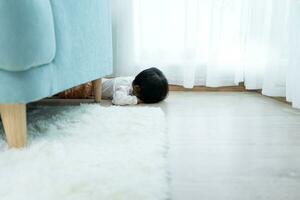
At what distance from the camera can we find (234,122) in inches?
49.5

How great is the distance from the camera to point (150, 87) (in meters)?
1.60

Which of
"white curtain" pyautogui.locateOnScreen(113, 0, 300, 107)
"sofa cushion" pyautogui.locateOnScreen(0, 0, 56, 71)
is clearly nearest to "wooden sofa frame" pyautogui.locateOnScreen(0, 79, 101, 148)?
"sofa cushion" pyautogui.locateOnScreen(0, 0, 56, 71)

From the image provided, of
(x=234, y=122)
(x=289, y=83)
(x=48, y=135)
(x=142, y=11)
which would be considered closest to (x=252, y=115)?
(x=234, y=122)

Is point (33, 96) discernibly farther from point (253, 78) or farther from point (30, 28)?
point (253, 78)

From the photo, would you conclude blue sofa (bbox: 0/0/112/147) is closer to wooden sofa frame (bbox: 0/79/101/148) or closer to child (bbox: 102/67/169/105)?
wooden sofa frame (bbox: 0/79/101/148)

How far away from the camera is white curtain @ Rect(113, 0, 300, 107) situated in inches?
75.5

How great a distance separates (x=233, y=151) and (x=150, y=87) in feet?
2.48

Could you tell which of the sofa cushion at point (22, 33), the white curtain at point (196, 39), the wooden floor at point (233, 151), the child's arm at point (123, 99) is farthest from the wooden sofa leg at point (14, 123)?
the white curtain at point (196, 39)

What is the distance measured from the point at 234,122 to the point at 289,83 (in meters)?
0.48

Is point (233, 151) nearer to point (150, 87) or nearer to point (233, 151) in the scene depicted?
point (233, 151)

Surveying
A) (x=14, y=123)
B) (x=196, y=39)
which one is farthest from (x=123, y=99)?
(x=14, y=123)

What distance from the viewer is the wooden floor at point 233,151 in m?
0.65

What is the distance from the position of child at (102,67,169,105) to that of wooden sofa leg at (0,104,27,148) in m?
0.77

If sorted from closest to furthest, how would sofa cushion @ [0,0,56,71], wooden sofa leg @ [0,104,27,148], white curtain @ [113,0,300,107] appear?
sofa cushion @ [0,0,56,71] → wooden sofa leg @ [0,104,27,148] → white curtain @ [113,0,300,107]
